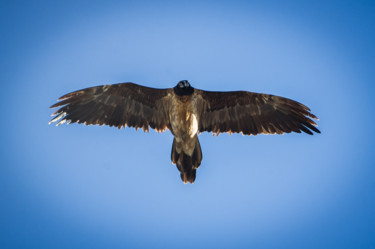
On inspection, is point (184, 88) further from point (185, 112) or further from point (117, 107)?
point (117, 107)

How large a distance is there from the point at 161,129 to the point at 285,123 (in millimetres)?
3019

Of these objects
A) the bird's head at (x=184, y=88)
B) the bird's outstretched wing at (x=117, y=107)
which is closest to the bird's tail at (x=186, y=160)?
the bird's outstretched wing at (x=117, y=107)

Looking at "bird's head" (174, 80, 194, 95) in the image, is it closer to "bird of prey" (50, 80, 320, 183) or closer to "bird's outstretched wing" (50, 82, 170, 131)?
"bird of prey" (50, 80, 320, 183)

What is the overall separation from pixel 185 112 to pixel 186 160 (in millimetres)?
1124

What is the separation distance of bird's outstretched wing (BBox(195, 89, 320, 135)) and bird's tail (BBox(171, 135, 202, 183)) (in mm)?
682

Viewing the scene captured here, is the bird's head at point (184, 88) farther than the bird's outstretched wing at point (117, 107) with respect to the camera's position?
No

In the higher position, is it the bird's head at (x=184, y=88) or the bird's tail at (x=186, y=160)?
the bird's head at (x=184, y=88)

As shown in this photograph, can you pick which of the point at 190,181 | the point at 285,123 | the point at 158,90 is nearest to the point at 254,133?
the point at 285,123

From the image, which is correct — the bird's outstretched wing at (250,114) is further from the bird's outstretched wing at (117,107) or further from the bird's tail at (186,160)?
the bird's outstretched wing at (117,107)

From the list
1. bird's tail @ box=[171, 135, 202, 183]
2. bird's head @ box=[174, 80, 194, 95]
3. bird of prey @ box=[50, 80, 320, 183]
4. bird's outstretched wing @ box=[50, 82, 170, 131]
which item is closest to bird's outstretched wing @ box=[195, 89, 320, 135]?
bird of prey @ box=[50, 80, 320, 183]

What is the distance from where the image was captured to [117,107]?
7.57 meters

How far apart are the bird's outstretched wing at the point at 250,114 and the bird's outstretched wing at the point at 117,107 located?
3.34ft

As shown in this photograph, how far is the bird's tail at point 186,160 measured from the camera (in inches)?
281

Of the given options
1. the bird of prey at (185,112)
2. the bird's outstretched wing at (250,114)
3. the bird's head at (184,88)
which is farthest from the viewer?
the bird's outstretched wing at (250,114)
